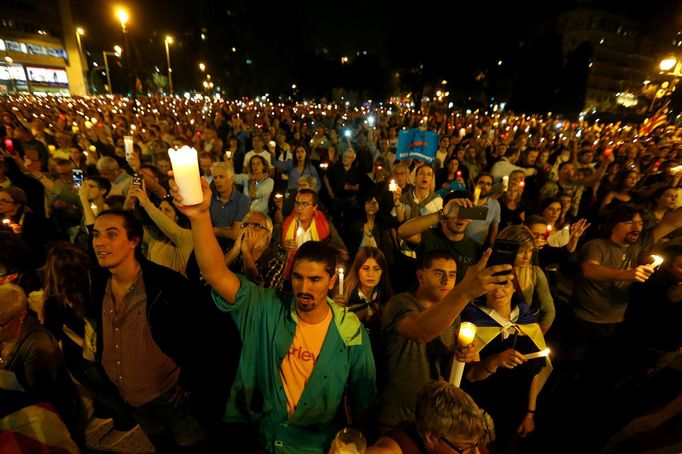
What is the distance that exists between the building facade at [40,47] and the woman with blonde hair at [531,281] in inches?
2328

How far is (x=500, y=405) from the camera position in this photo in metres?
2.61

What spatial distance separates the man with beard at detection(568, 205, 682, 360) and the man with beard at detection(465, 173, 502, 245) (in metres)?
1.01

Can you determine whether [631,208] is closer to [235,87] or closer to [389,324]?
[389,324]

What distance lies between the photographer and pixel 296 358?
2152 millimetres

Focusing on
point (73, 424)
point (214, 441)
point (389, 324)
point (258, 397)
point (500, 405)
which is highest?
point (389, 324)

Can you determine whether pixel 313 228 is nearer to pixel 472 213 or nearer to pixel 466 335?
pixel 472 213

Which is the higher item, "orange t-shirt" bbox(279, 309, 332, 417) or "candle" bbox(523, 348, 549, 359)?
"orange t-shirt" bbox(279, 309, 332, 417)

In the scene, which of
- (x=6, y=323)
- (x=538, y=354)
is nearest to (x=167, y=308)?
(x=6, y=323)

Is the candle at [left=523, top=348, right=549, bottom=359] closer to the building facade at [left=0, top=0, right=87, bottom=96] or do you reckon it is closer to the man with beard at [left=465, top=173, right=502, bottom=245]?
the man with beard at [left=465, top=173, right=502, bottom=245]

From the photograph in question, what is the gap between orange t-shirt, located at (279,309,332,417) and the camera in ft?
7.03

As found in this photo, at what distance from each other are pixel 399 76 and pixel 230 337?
40.2 meters

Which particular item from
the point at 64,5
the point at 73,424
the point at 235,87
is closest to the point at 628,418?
the point at 73,424

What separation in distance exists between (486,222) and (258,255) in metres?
2.87

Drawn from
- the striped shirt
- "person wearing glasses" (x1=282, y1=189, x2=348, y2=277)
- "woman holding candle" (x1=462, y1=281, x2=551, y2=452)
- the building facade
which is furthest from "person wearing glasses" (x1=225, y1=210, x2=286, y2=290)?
the building facade
